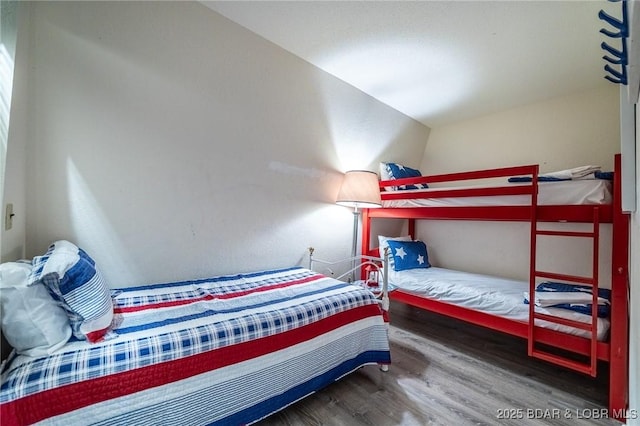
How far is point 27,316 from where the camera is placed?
945 millimetres

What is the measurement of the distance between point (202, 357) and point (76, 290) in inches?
22.7

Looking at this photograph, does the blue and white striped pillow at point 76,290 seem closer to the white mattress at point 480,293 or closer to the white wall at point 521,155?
the white mattress at point 480,293

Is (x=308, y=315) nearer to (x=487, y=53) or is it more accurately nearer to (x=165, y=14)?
(x=165, y=14)

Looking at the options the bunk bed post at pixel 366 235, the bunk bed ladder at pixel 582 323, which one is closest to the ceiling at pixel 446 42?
the bunk bed ladder at pixel 582 323

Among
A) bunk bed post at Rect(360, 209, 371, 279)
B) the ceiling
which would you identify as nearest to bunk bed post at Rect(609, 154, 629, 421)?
the ceiling

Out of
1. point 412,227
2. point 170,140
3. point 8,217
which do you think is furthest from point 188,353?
point 412,227

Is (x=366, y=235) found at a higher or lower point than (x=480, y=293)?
higher

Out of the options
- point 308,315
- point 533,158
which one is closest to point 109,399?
point 308,315

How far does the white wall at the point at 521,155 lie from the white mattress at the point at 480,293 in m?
0.47

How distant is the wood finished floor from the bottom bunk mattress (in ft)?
0.57

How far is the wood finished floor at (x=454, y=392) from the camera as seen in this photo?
1.48 m

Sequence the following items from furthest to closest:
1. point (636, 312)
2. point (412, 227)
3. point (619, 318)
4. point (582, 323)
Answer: point (412, 227) → point (582, 323) → point (619, 318) → point (636, 312)

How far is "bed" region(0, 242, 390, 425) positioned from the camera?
35.8 inches

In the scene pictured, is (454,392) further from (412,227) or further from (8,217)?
(8,217)
